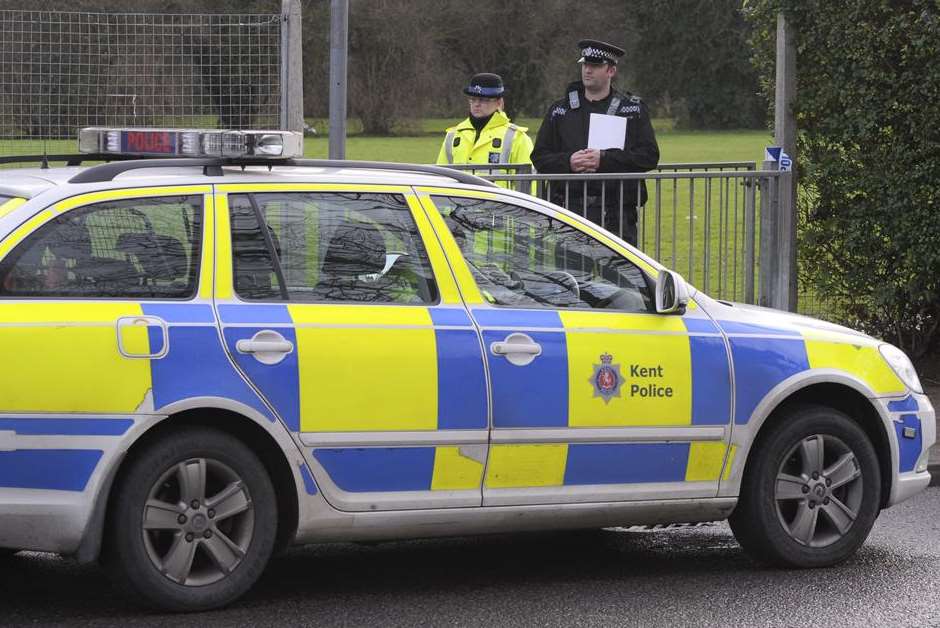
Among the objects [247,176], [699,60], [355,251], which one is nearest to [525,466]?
[355,251]

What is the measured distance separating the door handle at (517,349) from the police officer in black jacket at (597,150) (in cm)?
367

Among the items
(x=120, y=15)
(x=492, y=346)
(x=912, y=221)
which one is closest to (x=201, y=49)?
(x=120, y=15)

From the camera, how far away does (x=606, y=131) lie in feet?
31.5

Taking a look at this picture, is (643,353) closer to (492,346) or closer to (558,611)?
(492,346)

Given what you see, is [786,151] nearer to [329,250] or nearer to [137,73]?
[137,73]

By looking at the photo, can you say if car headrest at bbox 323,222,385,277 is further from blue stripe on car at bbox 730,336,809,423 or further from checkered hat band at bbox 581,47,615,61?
checkered hat band at bbox 581,47,615,61

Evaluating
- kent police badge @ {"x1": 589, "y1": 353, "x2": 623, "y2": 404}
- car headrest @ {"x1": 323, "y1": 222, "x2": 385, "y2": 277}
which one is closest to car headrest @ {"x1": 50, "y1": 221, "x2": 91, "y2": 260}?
car headrest @ {"x1": 323, "y1": 222, "x2": 385, "y2": 277}

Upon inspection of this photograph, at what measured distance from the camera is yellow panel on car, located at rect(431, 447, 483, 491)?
5.72 metres

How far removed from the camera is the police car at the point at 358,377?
5270 millimetres

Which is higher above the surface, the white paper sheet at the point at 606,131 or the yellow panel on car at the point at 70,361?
the white paper sheet at the point at 606,131

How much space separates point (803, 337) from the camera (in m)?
6.39

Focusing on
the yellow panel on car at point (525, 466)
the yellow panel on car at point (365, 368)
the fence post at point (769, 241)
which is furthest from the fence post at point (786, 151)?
the yellow panel on car at point (365, 368)

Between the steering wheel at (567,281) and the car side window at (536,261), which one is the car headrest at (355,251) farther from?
the steering wheel at (567,281)

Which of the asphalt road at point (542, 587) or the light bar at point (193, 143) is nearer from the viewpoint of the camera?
the asphalt road at point (542, 587)
